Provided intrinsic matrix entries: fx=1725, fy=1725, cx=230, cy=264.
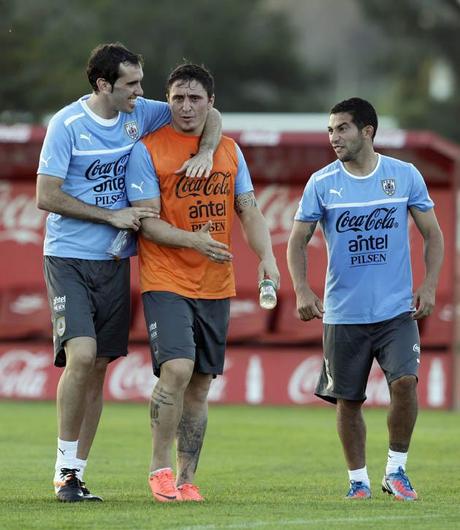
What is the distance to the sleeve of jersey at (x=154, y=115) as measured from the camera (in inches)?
388

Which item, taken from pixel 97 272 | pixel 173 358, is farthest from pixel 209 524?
pixel 97 272

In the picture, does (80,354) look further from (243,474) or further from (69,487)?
(243,474)

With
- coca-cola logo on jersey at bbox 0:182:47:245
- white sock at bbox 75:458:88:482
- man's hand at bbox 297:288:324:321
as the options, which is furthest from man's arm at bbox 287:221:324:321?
coca-cola logo on jersey at bbox 0:182:47:245

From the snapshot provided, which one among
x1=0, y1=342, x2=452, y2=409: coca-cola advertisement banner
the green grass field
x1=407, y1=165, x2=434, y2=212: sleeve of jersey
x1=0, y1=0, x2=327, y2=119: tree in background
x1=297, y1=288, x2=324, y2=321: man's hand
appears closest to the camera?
the green grass field

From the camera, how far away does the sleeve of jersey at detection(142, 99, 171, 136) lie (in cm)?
987

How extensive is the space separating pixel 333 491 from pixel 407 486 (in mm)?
861

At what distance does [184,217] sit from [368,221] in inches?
42.7

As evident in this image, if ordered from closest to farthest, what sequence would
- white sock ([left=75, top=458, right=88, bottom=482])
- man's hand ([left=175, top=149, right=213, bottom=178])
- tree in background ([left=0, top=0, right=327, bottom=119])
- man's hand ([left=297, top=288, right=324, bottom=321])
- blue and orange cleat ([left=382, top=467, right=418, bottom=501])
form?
man's hand ([left=175, top=149, right=213, bottom=178])
white sock ([left=75, top=458, right=88, bottom=482])
blue and orange cleat ([left=382, top=467, right=418, bottom=501])
man's hand ([left=297, top=288, right=324, bottom=321])
tree in background ([left=0, top=0, right=327, bottom=119])

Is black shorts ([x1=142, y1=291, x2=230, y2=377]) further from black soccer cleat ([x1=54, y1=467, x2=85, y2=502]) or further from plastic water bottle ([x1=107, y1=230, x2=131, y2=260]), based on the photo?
black soccer cleat ([x1=54, y1=467, x2=85, y2=502])

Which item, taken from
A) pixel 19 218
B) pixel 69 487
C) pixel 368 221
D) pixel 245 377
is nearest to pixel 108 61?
pixel 368 221

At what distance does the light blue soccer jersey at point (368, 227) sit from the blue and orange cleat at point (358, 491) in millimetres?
929

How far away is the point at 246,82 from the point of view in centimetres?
6028

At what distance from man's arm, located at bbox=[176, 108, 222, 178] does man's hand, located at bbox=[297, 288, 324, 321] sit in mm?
917

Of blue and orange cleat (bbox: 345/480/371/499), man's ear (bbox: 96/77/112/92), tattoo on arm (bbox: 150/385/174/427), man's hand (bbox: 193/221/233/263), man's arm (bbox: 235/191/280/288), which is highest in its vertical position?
man's ear (bbox: 96/77/112/92)
